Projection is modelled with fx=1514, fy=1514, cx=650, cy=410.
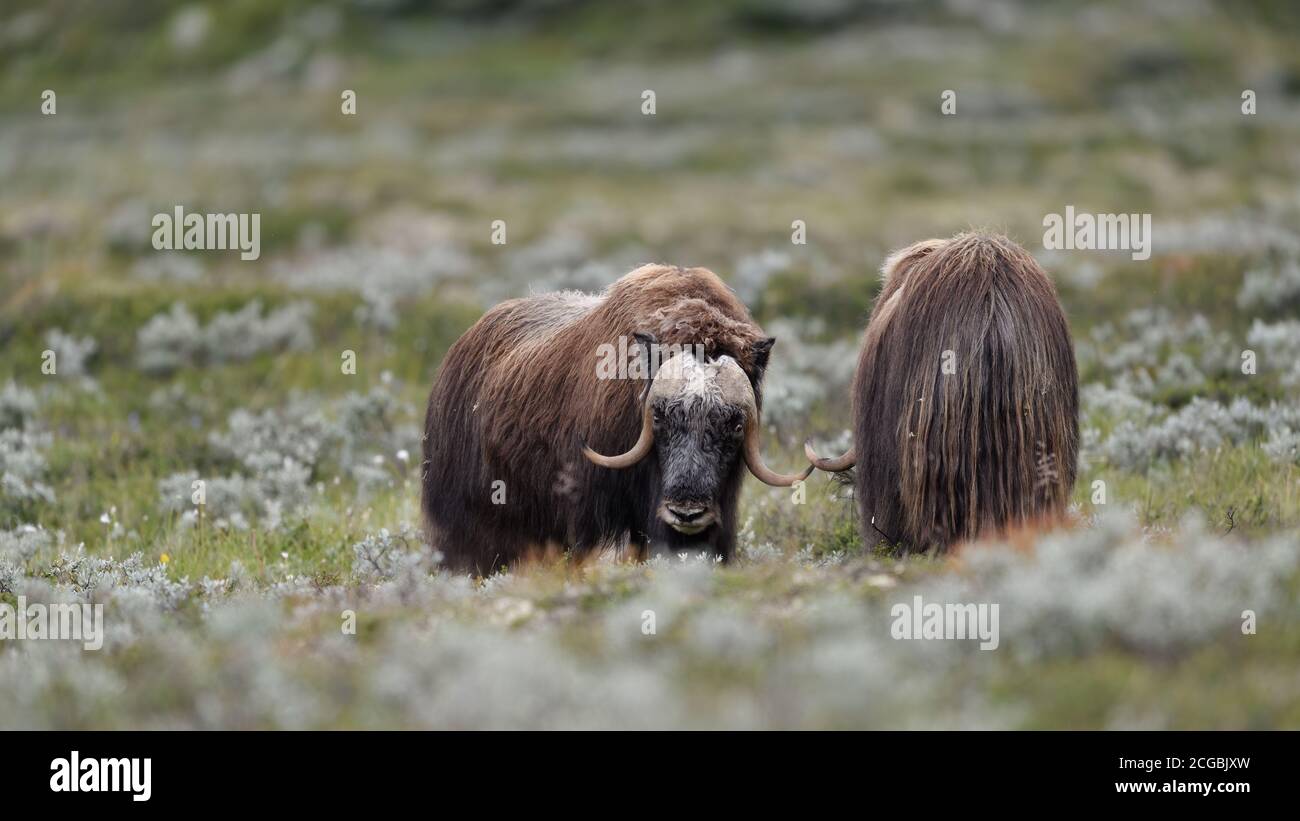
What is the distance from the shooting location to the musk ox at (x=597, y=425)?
22.7 feet

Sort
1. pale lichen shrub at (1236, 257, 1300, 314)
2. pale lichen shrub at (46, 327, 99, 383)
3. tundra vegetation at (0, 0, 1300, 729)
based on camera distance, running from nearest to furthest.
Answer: tundra vegetation at (0, 0, 1300, 729) → pale lichen shrub at (1236, 257, 1300, 314) → pale lichen shrub at (46, 327, 99, 383)

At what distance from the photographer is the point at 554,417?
796 cm

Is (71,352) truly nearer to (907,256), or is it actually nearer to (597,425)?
(597,425)

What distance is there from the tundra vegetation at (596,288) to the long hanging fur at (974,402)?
1.43 feet

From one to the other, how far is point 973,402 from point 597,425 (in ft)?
6.31

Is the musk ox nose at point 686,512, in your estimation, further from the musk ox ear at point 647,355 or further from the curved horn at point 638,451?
the musk ox ear at point 647,355

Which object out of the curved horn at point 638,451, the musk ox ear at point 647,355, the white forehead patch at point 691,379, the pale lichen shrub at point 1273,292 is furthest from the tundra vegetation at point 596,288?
the musk ox ear at point 647,355

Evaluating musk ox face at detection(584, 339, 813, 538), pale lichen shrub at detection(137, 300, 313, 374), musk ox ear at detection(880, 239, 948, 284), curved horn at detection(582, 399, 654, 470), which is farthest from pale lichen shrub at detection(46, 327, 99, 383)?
Result: musk ox ear at detection(880, 239, 948, 284)

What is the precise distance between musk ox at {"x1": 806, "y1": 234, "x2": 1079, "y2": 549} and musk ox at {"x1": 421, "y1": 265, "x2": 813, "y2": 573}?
21.4 inches

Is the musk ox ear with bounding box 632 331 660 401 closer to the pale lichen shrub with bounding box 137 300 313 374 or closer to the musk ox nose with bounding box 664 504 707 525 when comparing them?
the musk ox nose with bounding box 664 504 707 525

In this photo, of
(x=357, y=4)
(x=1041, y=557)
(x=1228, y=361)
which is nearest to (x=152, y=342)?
(x=1228, y=361)

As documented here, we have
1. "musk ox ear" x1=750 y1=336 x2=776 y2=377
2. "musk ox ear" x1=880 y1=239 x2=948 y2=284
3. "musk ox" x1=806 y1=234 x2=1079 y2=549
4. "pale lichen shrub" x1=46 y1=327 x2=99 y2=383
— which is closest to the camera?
"musk ox" x1=806 y1=234 x2=1079 y2=549

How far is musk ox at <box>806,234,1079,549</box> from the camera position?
653cm

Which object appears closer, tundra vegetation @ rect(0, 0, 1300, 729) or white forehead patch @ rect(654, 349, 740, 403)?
tundra vegetation @ rect(0, 0, 1300, 729)
